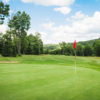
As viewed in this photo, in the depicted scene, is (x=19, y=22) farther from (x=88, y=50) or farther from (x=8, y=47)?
(x=88, y=50)

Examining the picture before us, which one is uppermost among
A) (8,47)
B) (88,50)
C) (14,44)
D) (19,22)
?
(19,22)

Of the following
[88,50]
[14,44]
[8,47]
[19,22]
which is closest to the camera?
[8,47]

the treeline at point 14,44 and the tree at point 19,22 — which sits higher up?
the tree at point 19,22

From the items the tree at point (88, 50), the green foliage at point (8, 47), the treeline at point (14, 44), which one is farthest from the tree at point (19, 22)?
the tree at point (88, 50)

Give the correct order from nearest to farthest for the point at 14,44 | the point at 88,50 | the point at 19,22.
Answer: the point at 14,44, the point at 19,22, the point at 88,50

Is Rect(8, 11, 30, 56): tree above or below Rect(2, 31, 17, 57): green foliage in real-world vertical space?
above

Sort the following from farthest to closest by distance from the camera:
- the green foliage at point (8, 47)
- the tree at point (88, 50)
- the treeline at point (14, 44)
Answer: the tree at point (88, 50) → the treeline at point (14, 44) → the green foliage at point (8, 47)

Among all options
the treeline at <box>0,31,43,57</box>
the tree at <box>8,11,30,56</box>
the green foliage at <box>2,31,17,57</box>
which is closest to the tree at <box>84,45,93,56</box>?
the treeline at <box>0,31,43,57</box>

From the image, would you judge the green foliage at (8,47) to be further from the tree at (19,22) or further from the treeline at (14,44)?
the tree at (19,22)

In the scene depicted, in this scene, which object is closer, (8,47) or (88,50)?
(8,47)

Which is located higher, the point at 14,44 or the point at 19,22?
the point at 19,22

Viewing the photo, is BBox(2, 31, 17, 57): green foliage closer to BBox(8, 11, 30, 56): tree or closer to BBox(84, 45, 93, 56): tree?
BBox(8, 11, 30, 56): tree

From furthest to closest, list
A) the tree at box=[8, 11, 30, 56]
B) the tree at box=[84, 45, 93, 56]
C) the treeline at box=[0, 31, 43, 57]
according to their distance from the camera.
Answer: the tree at box=[84, 45, 93, 56]
the tree at box=[8, 11, 30, 56]
the treeline at box=[0, 31, 43, 57]

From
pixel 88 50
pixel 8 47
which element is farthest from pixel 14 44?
pixel 88 50
